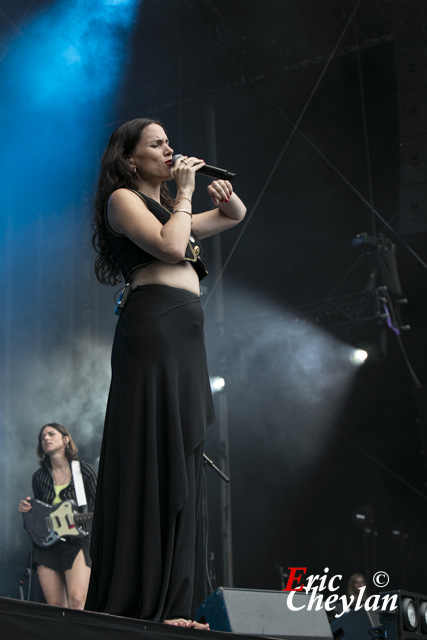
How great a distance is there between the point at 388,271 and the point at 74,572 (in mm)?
4010

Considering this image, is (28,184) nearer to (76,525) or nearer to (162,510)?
(76,525)

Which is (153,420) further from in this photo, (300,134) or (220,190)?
(300,134)

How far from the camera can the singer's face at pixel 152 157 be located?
198cm

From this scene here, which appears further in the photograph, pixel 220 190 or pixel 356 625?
pixel 356 625

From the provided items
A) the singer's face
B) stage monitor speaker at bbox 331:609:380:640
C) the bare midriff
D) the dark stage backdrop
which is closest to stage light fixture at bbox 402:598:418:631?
stage monitor speaker at bbox 331:609:380:640

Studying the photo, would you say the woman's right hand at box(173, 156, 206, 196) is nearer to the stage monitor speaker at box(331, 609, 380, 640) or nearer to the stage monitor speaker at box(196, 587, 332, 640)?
the stage monitor speaker at box(196, 587, 332, 640)

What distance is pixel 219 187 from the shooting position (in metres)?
2.04

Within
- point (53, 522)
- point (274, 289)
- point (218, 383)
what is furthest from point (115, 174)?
point (274, 289)

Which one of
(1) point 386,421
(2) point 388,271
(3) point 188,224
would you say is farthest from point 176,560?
(1) point 386,421

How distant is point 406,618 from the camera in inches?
92.8

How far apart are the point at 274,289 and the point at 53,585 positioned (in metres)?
4.87

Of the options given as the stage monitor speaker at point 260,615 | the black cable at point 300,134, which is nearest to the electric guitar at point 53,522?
the stage monitor speaker at point 260,615

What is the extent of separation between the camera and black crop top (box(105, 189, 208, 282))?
1.85 meters

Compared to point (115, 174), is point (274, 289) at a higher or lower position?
higher
